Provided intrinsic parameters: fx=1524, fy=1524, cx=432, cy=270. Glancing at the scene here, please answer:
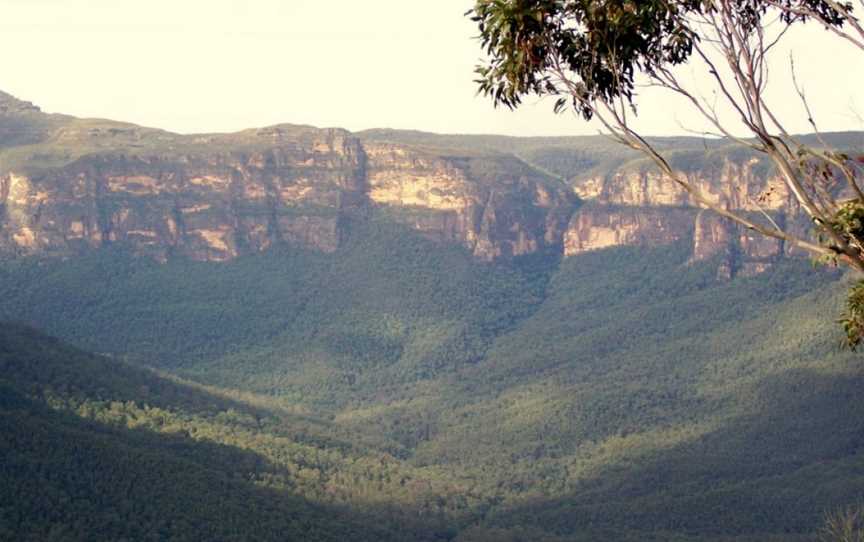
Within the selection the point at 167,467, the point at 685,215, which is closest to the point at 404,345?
the point at 685,215

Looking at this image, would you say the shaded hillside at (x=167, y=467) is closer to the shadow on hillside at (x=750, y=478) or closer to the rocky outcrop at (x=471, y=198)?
the shadow on hillside at (x=750, y=478)

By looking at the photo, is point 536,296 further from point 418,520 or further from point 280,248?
point 418,520

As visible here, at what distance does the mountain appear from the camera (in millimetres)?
63375

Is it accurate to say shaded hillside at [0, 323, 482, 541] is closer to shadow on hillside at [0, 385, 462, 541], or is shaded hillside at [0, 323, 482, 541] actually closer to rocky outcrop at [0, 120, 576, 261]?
shadow on hillside at [0, 385, 462, 541]

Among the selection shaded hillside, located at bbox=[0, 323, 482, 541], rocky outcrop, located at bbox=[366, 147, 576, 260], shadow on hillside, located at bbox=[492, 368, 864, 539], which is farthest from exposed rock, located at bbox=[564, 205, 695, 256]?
shaded hillside, located at bbox=[0, 323, 482, 541]

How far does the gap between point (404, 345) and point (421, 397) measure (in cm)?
1632

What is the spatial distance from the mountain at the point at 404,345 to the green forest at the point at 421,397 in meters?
0.25

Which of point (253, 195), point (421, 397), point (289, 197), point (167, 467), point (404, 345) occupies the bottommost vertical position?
point (421, 397)

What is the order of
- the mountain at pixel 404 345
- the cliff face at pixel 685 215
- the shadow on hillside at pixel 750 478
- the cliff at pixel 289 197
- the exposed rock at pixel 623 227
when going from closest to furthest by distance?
the mountain at pixel 404 345, the shadow on hillside at pixel 750 478, the cliff face at pixel 685 215, the exposed rock at pixel 623 227, the cliff at pixel 289 197

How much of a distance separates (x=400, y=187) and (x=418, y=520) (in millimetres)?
68146

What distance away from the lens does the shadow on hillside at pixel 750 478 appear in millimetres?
63562

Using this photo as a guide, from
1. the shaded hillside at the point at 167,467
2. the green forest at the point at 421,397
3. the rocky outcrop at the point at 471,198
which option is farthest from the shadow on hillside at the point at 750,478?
the rocky outcrop at the point at 471,198

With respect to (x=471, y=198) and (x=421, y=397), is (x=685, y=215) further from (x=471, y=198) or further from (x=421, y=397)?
(x=421, y=397)

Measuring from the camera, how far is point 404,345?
122 m
